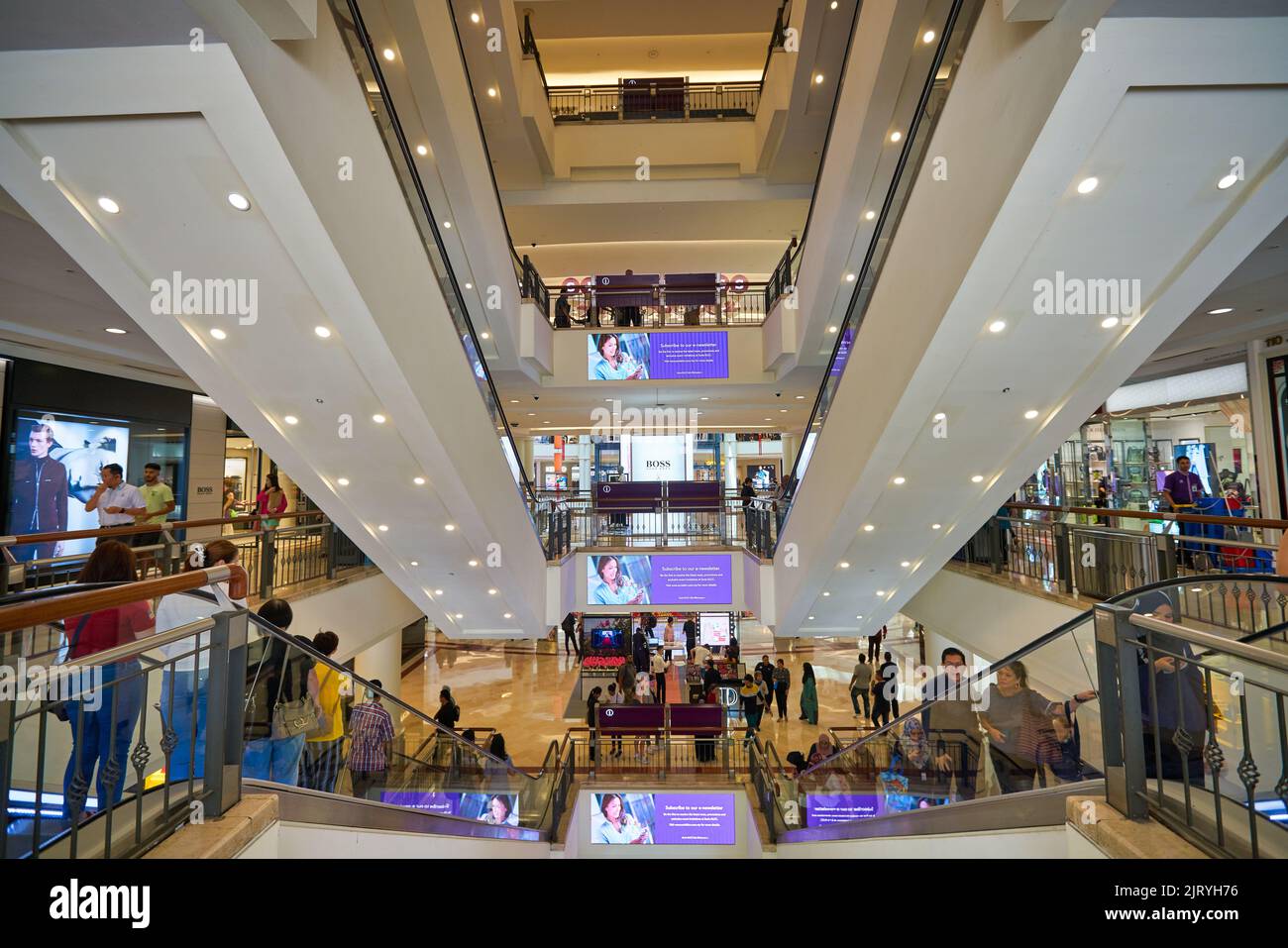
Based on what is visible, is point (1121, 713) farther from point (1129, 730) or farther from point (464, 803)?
point (464, 803)

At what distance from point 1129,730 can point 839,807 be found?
3.86 m

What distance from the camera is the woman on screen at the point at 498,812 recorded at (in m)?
5.30

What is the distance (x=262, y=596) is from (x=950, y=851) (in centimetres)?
688

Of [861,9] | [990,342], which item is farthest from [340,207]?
[861,9]

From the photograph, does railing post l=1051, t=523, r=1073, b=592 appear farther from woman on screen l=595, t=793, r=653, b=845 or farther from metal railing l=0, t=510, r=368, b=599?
metal railing l=0, t=510, r=368, b=599

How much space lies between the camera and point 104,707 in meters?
2.00

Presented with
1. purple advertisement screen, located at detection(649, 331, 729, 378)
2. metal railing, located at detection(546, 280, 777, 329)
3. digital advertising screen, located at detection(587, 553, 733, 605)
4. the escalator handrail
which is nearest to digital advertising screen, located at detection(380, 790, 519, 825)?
the escalator handrail

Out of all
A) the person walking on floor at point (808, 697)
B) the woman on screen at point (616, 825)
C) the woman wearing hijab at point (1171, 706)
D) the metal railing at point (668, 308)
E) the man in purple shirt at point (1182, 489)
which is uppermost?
the metal railing at point (668, 308)

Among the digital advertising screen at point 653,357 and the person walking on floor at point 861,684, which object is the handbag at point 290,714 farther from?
the person walking on floor at point 861,684

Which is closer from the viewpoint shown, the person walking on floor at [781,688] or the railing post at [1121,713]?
the railing post at [1121,713]

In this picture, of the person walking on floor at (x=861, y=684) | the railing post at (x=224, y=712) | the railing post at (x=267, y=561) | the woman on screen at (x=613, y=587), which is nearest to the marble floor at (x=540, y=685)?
the person walking on floor at (x=861, y=684)

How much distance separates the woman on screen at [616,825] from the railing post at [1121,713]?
26.7 ft

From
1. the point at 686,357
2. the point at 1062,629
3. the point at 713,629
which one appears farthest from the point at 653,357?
the point at 713,629
